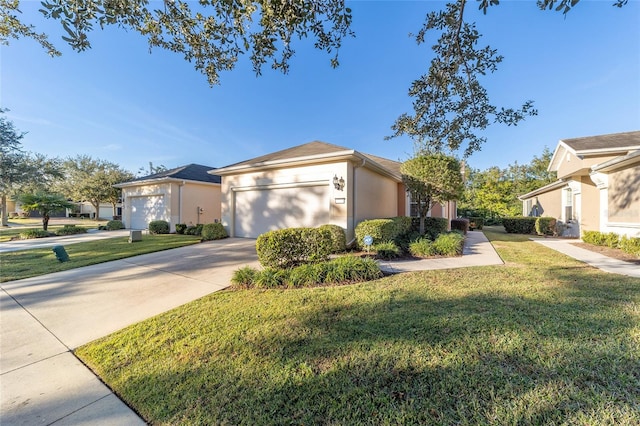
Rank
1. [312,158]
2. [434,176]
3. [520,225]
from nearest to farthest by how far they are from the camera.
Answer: [312,158], [434,176], [520,225]

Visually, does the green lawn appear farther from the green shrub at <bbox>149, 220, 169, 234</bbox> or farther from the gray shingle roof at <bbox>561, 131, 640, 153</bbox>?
the green shrub at <bbox>149, 220, 169, 234</bbox>

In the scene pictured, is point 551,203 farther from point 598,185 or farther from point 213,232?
point 213,232

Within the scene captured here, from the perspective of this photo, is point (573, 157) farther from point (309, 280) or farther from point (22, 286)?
point (22, 286)

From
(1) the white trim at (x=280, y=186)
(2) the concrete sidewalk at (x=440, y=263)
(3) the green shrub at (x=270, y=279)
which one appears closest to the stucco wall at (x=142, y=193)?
(1) the white trim at (x=280, y=186)

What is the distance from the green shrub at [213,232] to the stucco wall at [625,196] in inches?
608

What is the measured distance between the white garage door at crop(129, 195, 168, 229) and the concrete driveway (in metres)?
9.08

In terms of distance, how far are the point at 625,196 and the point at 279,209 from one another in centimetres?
1258

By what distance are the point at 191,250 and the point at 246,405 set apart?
800 cm

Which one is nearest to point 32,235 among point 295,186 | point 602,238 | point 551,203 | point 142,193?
point 142,193

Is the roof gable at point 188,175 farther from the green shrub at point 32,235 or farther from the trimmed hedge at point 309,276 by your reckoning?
the trimmed hedge at point 309,276

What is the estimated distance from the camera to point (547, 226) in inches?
562

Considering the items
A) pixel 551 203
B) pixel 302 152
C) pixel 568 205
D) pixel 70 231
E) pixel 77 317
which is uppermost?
pixel 302 152

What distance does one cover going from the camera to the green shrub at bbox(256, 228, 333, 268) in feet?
19.1

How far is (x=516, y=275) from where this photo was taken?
525 centimetres
